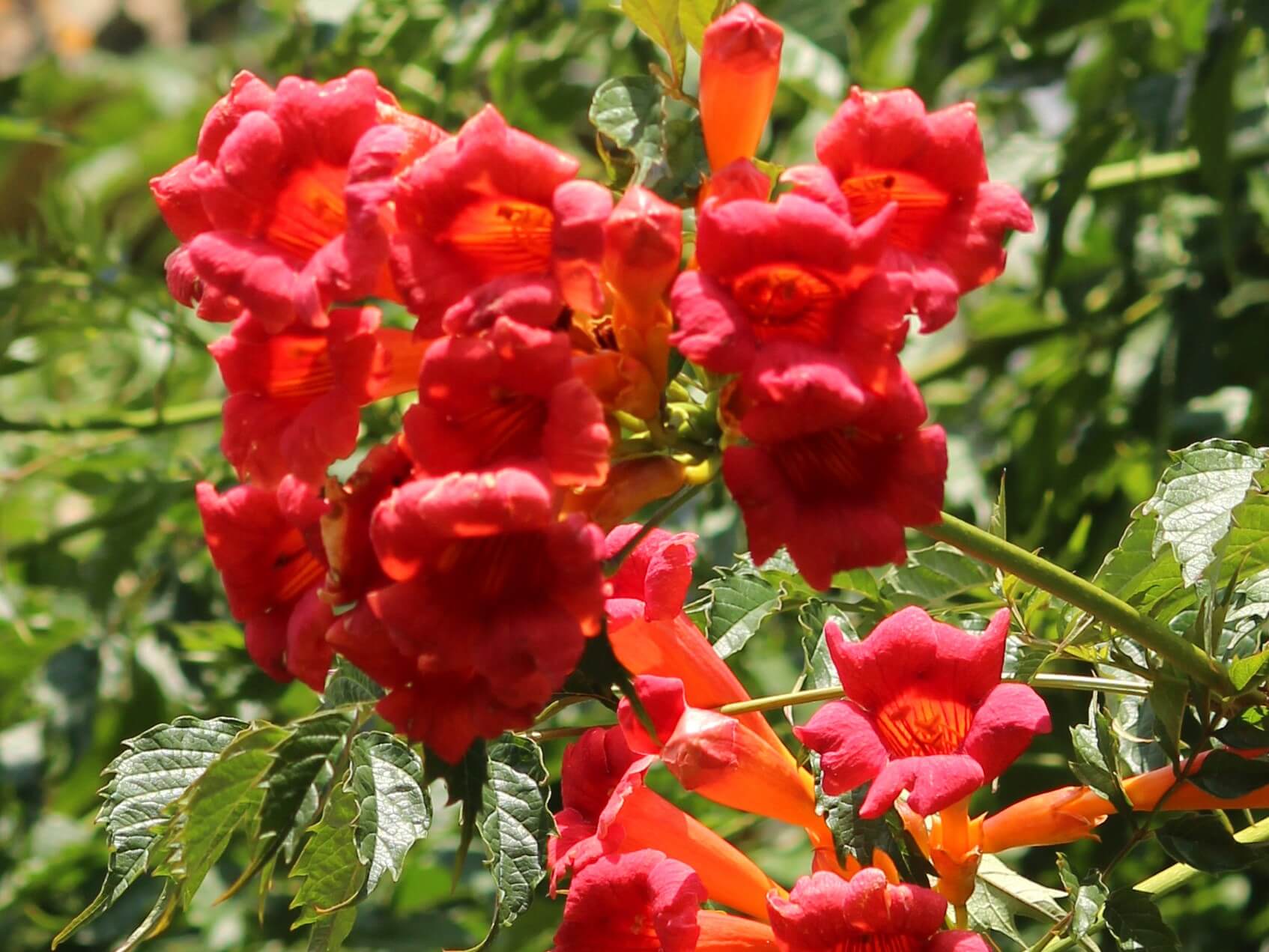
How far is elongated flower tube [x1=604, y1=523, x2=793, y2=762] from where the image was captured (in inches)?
67.8

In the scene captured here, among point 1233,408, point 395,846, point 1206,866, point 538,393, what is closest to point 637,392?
point 538,393

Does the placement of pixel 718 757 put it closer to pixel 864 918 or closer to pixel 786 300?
pixel 864 918

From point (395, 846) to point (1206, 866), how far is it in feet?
3.04

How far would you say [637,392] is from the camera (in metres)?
1.46

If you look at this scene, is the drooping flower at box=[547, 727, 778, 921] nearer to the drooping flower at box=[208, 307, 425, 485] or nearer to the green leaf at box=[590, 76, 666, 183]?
the drooping flower at box=[208, 307, 425, 485]

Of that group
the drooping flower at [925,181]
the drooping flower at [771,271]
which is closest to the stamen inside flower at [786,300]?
the drooping flower at [771,271]

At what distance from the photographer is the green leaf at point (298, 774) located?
4.87 feet

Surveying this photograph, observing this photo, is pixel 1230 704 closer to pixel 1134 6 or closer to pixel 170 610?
pixel 1134 6

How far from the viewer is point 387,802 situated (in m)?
1.65

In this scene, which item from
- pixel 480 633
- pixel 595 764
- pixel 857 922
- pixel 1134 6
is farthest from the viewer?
pixel 1134 6

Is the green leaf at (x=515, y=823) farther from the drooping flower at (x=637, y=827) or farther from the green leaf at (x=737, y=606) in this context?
the green leaf at (x=737, y=606)

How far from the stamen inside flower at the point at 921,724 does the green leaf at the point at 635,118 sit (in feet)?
2.27

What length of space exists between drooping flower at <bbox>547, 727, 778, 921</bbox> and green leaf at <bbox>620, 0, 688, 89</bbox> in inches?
32.3

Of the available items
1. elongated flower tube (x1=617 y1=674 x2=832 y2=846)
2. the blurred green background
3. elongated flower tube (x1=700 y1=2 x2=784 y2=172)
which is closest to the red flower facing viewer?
elongated flower tube (x1=617 y1=674 x2=832 y2=846)
